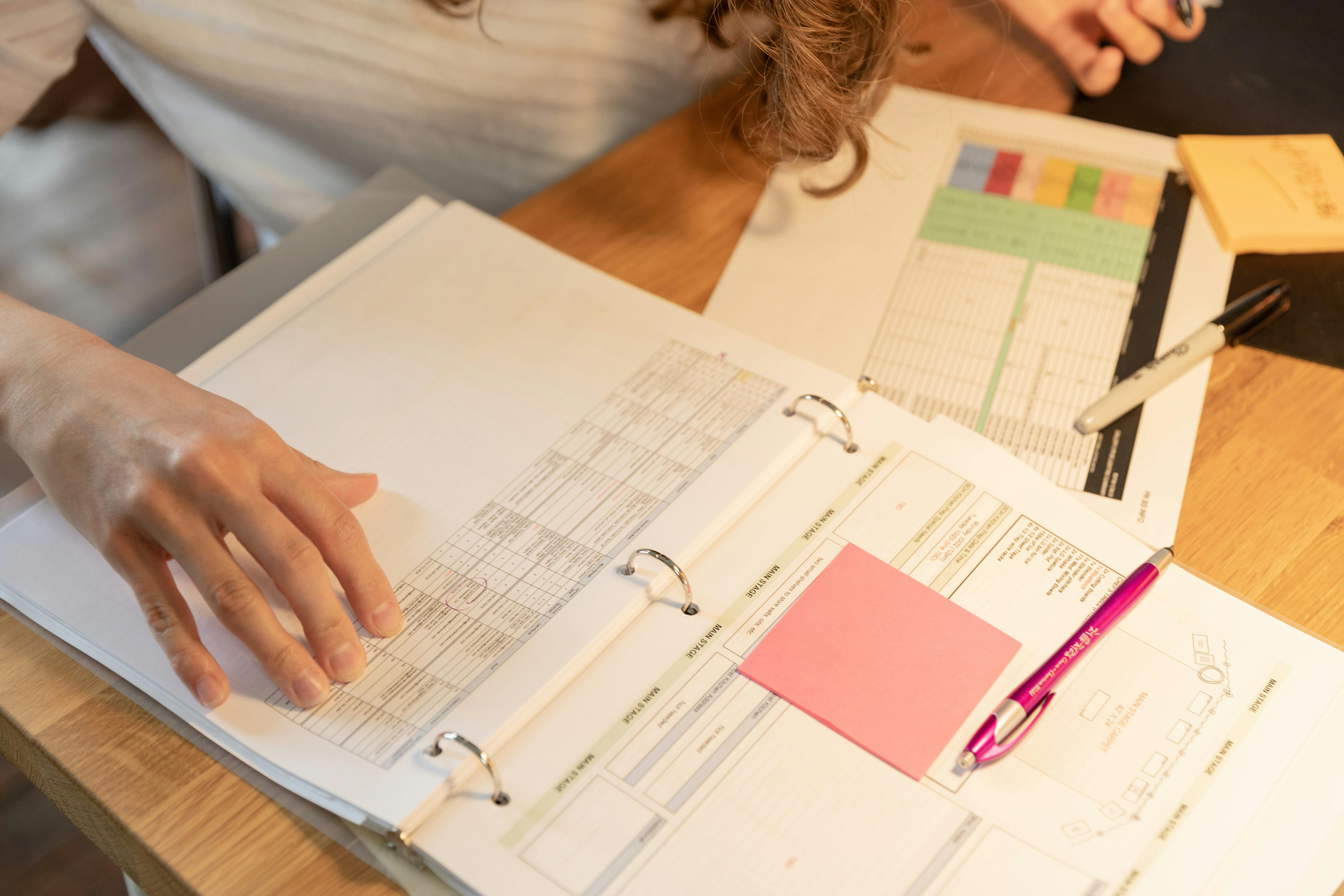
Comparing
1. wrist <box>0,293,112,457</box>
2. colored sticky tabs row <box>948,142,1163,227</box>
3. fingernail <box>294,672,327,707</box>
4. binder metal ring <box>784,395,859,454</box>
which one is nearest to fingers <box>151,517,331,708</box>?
fingernail <box>294,672,327,707</box>

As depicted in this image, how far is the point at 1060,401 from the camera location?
66cm

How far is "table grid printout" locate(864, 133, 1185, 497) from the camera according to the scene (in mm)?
653

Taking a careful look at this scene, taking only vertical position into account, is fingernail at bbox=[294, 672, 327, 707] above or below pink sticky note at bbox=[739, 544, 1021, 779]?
above

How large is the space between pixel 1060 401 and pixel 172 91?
2.71ft

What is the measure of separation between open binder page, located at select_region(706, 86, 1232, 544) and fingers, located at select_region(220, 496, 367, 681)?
0.35m

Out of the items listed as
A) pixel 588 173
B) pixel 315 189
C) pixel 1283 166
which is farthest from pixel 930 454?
pixel 315 189

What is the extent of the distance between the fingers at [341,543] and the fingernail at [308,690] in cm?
4

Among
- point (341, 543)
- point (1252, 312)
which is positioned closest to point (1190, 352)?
point (1252, 312)

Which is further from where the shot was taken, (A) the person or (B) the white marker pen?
(B) the white marker pen

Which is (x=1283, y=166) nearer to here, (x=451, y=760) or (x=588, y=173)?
(x=588, y=173)

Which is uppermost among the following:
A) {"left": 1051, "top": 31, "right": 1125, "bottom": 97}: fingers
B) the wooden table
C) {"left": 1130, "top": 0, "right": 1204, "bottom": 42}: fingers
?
{"left": 1130, "top": 0, "right": 1204, "bottom": 42}: fingers

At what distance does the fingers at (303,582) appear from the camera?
482 mm

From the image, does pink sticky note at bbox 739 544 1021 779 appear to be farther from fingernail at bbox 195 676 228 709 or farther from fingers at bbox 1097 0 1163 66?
fingers at bbox 1097 0 1163 66

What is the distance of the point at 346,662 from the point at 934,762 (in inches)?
11.5
